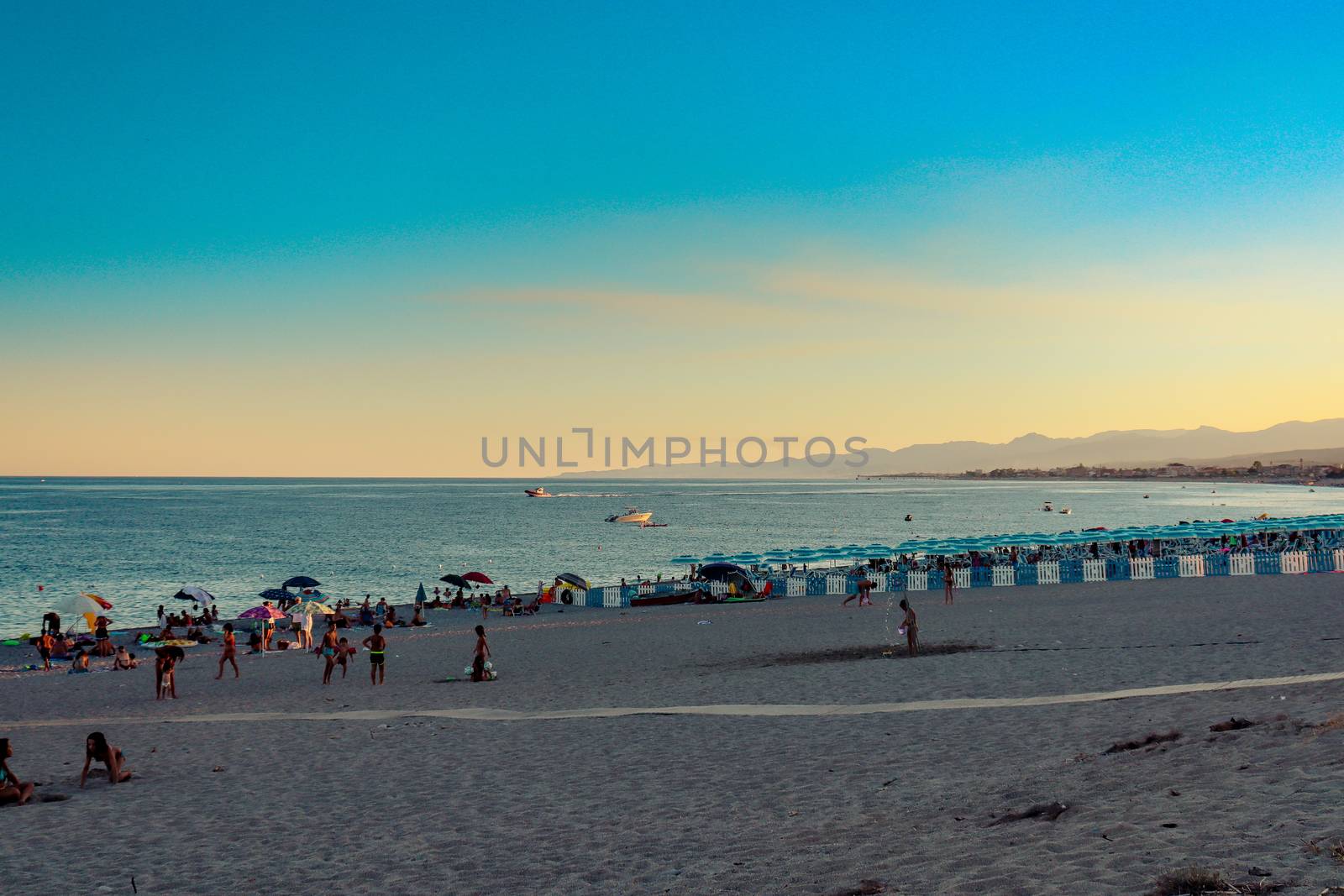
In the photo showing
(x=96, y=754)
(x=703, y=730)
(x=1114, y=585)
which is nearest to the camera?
(x=96, y=754)

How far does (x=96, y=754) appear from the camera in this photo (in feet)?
41.5

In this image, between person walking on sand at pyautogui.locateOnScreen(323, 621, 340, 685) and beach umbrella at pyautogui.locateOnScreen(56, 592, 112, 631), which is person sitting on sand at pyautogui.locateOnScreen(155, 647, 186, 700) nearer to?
person walking on sand at pyautogui.locateOnScreen(323, 621, 340, 685)

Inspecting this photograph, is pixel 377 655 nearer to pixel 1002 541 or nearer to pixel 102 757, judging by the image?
pixel 102 757

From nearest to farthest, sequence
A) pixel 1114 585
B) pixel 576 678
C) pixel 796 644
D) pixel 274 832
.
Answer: pixel 274 832 → pixel 576 678 → pixel 796 644 → pixel 1114 585

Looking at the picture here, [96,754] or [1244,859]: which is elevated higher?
[1244,859]

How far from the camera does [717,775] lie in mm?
11734

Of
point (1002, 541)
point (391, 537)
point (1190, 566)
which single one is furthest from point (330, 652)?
point (391, 537)

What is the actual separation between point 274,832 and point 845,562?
65.1 metres

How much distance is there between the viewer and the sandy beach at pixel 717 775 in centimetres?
787

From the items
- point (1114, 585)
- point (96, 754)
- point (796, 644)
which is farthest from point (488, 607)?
point (96, 754)

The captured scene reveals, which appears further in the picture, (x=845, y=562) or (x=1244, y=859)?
(x=845, y=562)

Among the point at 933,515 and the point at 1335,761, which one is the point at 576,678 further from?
the point at 933,515

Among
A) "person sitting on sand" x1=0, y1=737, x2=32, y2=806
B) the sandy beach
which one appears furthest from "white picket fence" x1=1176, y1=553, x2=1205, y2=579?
"person sitting on sand" x1=0, y1=737, x2=32, y2=806

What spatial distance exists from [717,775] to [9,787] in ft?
28.6
